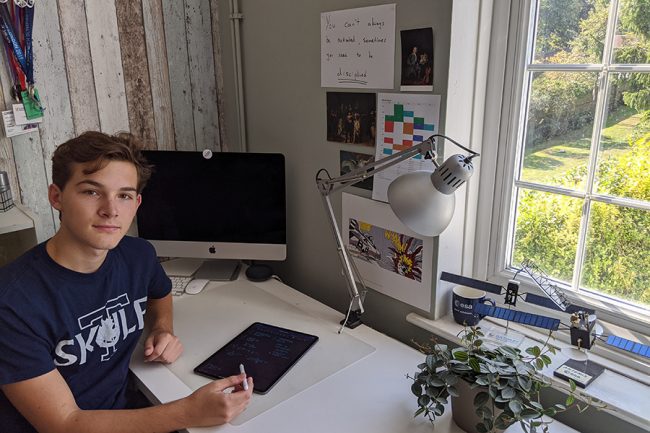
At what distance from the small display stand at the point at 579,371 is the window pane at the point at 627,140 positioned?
0.41 metres

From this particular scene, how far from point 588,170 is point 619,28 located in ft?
1.07

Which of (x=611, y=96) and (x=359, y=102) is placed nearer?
(x=611, y=96)

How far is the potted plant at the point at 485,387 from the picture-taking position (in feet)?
3.22

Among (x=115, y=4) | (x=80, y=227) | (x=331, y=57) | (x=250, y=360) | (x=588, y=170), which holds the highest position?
(x=115, y=4)

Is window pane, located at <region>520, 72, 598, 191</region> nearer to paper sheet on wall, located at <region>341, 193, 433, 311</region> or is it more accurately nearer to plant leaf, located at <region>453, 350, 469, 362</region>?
paper sheet on wall, located at <region>341, 193, 433, 311</region>

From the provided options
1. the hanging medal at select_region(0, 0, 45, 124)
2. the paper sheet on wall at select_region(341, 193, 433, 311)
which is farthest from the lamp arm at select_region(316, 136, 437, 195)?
the hanging medal at select_region(0, 0, 45, 124)

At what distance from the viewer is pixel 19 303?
3.56ft

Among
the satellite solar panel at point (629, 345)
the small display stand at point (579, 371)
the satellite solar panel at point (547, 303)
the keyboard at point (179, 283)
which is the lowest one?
the keyboard at point (179, 283)

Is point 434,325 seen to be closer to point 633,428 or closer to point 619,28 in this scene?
point 633,428

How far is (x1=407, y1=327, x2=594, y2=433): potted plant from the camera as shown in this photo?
981 mm

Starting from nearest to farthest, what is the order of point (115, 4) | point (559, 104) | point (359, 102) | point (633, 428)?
1. point (633, 428)
2. point (559, 104)
3. point (359, 102)
4. point (115, 4)

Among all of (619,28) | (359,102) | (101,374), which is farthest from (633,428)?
(101,374)

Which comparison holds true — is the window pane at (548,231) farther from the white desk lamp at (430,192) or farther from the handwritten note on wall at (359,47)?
the handwritten note on wall at (359,47)

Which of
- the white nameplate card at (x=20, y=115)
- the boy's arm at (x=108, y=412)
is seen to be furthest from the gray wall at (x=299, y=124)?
the white nameplate card at (x=20, y=115)
